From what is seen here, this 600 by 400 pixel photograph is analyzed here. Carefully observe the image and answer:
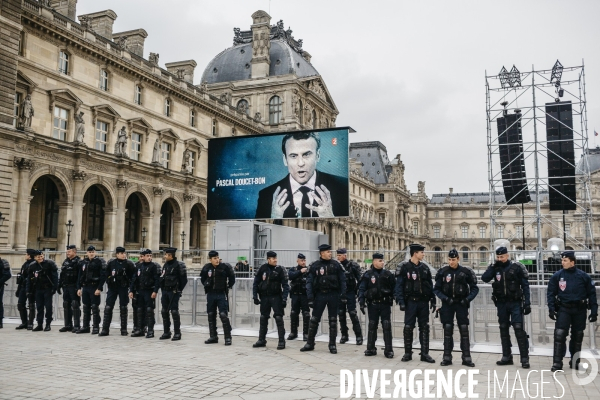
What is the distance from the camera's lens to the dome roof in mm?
58594

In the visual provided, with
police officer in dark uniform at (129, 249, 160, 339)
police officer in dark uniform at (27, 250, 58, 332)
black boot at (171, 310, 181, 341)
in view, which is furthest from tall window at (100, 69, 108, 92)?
black boot at (171, 310, 181, 341)

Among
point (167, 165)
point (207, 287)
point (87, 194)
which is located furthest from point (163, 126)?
point (207, 287)

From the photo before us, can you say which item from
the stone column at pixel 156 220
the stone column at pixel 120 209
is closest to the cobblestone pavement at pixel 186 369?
the stone column at pixel 120 209

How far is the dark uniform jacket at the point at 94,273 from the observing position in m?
12.9

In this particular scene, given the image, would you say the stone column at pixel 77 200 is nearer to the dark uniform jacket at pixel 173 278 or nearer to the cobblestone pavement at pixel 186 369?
the cobblestone pavement at pixel 186 369

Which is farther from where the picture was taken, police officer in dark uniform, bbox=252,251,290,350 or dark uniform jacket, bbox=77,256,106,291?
dark uniform jacket, bbox=77,256,106,291

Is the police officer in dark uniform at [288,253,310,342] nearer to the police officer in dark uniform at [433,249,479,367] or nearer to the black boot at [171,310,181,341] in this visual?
the black boot at [171,310,181,341]

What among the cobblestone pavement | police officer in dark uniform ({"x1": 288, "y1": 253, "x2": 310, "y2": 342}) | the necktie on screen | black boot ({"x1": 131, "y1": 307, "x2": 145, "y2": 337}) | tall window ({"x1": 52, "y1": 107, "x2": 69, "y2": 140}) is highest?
tall window ({"x1": 52, "y1": 107, "x2": 69, "y2": 140})

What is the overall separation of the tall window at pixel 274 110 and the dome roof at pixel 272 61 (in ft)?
11.0

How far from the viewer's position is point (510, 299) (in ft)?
31.6

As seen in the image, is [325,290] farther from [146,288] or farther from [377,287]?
[146,288]

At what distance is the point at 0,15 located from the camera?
23609 mm

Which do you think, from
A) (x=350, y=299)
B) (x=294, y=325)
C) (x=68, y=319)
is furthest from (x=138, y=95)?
(x=350, y=299)

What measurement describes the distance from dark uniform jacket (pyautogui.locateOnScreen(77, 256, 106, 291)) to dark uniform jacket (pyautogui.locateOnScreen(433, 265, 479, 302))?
7796 millimetres
